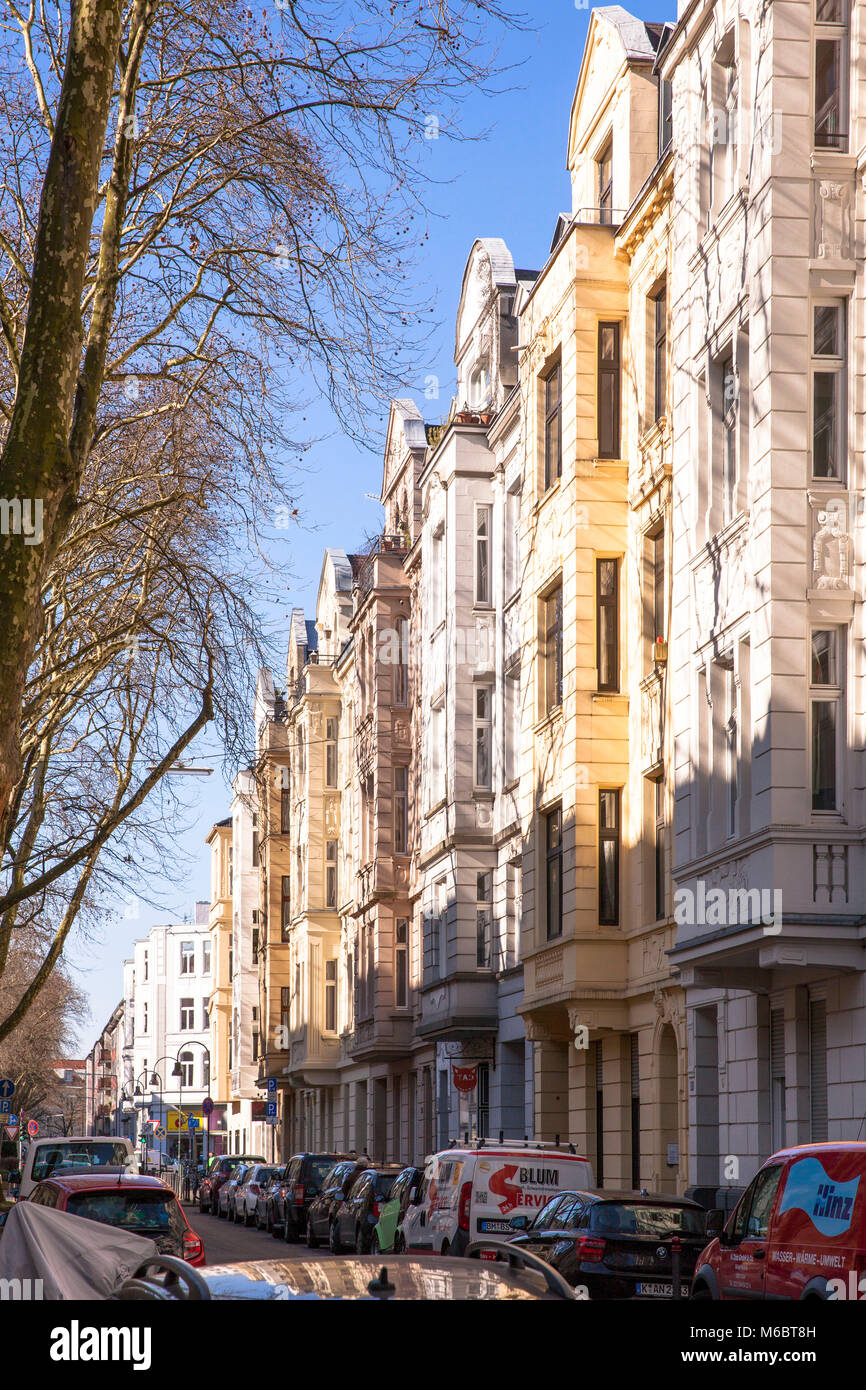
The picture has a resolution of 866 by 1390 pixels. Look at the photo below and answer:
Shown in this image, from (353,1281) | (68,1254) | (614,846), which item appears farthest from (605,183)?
(353,1281)

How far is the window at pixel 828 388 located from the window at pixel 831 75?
1.92 m

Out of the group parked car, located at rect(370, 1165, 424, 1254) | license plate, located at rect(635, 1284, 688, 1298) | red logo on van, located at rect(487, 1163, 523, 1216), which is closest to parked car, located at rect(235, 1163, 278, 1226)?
parked car, located at rect(370, 1165, 424, 1254)

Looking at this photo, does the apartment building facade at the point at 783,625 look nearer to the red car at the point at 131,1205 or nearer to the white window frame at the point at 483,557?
the red car at the point at 131,1205

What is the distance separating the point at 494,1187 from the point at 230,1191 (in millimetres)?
31353

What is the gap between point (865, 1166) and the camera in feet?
36.9

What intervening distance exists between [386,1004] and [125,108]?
131 ft

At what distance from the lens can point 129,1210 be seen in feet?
56.7

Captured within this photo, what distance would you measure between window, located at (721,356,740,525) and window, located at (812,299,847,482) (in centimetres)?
194

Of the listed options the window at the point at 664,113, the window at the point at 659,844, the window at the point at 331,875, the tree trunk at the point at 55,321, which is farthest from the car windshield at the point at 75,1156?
the window at the point at 331,875

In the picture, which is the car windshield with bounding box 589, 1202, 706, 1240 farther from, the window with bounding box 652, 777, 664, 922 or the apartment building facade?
the window with bounding box 652, 777, 664, 922

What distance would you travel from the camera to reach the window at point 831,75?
2058 centimetres
